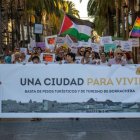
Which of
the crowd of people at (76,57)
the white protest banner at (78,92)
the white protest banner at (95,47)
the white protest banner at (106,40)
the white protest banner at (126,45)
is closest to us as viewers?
the white protest banner at (78,92)

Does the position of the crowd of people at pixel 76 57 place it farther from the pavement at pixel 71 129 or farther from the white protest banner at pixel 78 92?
the pavement at pixel 71 129

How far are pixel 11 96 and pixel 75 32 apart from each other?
22.2 feet

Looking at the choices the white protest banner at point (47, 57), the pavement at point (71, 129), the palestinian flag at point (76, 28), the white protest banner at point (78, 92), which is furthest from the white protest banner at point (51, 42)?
the white protest banner at point (78, 92)

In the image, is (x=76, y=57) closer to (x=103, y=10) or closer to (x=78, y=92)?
(x=78, y=92)

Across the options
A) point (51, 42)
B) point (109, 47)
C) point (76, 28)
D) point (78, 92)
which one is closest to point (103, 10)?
point (51, 42)

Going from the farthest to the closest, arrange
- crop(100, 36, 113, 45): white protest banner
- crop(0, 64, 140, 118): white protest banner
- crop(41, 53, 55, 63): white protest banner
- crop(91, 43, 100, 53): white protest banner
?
crop(100, 36, 113, 45): white protest banner → crop(91, 43, 100, 53): white protest banner → crop(41, 53, 55, 63): white protest banner → crop(0, 64, 140, 118): white protest banner

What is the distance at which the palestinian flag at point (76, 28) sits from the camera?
728 inches

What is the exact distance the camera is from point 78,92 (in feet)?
39.8

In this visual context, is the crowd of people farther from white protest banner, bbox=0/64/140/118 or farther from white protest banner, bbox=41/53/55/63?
white protest banner, bbox=0/64/140/118

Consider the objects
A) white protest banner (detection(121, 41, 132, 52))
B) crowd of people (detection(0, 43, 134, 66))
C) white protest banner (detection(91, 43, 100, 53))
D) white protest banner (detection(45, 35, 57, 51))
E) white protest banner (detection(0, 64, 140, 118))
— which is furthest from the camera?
white protest banner (detection(45, 35, 57, 51))

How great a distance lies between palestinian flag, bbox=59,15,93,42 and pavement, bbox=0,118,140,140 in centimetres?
607

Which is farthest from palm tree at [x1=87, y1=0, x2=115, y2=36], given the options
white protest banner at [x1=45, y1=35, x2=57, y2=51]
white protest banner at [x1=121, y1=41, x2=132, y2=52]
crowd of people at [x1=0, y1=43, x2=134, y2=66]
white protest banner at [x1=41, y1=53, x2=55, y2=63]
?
white protest banner at [x1=41, y1=53, x2=55, y2=63]

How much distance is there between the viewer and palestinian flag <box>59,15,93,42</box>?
18.5 metres

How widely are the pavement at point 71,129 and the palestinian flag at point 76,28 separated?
6067 mm
